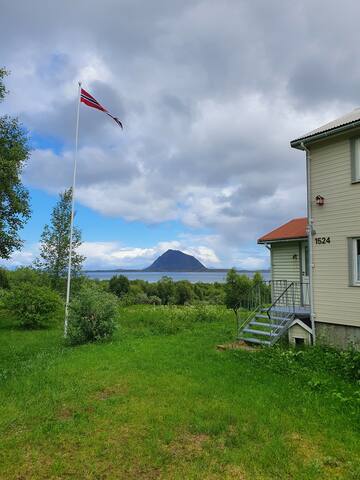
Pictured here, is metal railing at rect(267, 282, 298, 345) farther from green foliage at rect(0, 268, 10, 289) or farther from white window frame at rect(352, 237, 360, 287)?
green foliage at rect(0, 268, 10, 289)

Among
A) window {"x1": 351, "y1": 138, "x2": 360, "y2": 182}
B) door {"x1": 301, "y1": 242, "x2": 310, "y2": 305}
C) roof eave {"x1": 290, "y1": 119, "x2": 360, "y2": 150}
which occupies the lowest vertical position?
door {"x1": 301, "y1": 242, "x2": 310, "y2": 305}

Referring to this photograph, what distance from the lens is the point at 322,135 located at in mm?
10250

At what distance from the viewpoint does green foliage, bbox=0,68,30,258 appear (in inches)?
668

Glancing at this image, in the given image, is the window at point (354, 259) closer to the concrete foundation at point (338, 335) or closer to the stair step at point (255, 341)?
the concrete foundation at point (338, 335)

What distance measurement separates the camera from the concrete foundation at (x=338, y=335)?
945 cm

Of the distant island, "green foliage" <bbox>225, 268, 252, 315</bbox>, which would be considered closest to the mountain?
the distant island

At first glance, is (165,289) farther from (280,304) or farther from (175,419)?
(175,419)

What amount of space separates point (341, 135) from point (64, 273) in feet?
69.4

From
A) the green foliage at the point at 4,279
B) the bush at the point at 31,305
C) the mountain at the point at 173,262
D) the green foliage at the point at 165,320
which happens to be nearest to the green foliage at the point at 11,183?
the bush at the point at 31,305

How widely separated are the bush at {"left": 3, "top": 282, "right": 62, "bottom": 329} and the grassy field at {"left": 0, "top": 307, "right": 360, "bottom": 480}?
7.17 metres

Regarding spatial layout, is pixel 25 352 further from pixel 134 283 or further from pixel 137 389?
pixel 134 283

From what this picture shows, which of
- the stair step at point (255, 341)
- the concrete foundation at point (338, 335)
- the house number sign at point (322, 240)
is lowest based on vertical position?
the stair step at point (255, 341)

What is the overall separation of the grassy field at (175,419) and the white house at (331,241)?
78.6 inches

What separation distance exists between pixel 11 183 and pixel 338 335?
618 inches
